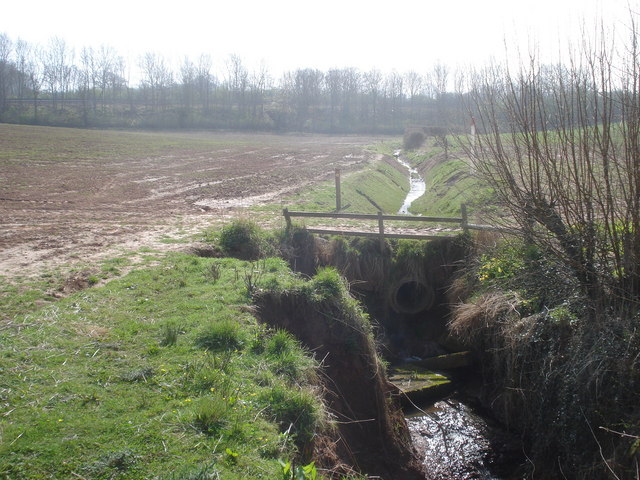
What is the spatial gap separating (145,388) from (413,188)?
94.2 feet

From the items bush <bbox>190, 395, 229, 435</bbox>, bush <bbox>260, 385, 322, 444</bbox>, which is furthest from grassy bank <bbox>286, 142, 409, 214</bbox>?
bush <bbox>190, 395, 229, 435</bbox>

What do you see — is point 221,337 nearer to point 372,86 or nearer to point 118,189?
point 118,189

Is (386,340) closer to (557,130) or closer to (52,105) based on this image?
(557,130)

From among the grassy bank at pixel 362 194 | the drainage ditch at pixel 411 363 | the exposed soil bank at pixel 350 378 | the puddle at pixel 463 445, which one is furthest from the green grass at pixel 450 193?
the exposed soil bank at pixel 350 378

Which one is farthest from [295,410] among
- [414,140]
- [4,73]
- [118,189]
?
[4,73]

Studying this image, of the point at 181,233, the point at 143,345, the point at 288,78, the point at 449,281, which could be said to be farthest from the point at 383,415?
the point at 288,78

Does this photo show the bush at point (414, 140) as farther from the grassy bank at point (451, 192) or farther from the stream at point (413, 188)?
the grassy bank at point (451, 192)

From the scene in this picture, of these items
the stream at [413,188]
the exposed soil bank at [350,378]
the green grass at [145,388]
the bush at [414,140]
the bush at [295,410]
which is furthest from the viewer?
the bush at [414,140]

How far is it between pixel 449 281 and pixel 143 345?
815 cm

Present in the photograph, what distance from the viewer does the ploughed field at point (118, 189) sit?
498 inches

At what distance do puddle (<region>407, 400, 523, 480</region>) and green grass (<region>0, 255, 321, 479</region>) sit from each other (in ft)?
8.75

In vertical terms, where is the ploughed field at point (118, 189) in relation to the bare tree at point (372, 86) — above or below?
below

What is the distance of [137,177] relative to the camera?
27672 mm

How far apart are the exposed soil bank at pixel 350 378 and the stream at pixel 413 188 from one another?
14.5 m
